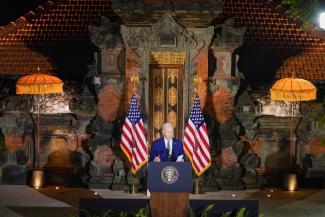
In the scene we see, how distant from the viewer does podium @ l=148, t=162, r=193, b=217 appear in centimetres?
1617

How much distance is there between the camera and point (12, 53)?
88.9ft

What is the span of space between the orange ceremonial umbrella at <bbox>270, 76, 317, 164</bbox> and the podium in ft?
26.9

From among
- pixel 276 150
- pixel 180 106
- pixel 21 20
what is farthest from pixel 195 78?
pixel 21 20

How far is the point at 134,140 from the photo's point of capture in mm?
22766

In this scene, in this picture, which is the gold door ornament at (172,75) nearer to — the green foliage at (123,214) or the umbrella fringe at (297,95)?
the umbrella fringe at (297,95)

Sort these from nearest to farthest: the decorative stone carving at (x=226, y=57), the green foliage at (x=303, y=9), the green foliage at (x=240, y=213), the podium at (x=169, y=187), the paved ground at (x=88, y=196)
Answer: the podium at (x=169, y=187) → the green foliage at (x=240, y=213) → the paved ground at (x=88, y=196) → the decorative stone carving at (x=226, y=57) → the green foliage at (x=303, y=9)

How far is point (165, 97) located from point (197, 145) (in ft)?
6.99

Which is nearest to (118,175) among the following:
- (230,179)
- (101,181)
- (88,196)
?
(101,181)

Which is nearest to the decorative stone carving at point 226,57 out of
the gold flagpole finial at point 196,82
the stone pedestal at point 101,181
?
the gold flagpole finial at point 196,82

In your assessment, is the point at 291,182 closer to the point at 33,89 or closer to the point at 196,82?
the point at 196,82

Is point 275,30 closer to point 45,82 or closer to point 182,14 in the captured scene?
point 182,14

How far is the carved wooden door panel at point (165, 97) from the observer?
78.7ft

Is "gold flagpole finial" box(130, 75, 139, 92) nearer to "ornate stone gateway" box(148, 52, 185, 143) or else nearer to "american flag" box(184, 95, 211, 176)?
"ornate stone gateway" box(148, 52, 185, 143)

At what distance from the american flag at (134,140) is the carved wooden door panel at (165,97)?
3.80 feet
